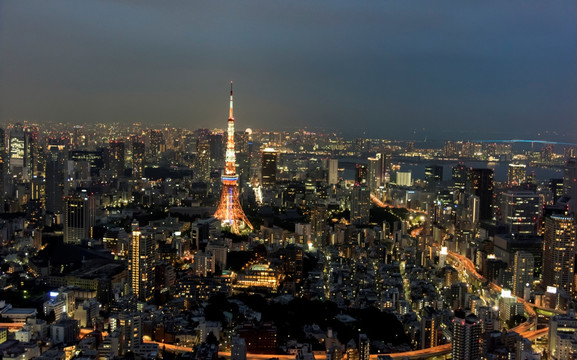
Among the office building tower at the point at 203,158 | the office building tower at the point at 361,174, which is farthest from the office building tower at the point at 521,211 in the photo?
the office building tower at the point at 203,158

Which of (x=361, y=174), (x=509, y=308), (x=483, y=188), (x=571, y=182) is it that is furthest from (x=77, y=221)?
(x=361, y=174)

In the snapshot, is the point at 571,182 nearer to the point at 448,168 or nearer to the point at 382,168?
the point at 448,168

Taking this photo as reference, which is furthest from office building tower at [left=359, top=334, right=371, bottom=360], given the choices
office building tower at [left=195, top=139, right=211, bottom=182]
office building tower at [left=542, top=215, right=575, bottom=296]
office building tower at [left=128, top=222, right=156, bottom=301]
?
office building tower at [left=195, top=139, right=211, bottom=182]

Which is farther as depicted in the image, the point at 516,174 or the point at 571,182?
the point at 516,174

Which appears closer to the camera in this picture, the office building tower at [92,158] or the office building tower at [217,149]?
the office building tower at [92,158]

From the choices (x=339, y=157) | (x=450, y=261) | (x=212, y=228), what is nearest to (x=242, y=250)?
(x=212, y=228)

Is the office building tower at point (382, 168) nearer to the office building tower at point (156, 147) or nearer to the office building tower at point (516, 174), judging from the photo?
Result: the office building tower at point (516, 174)
